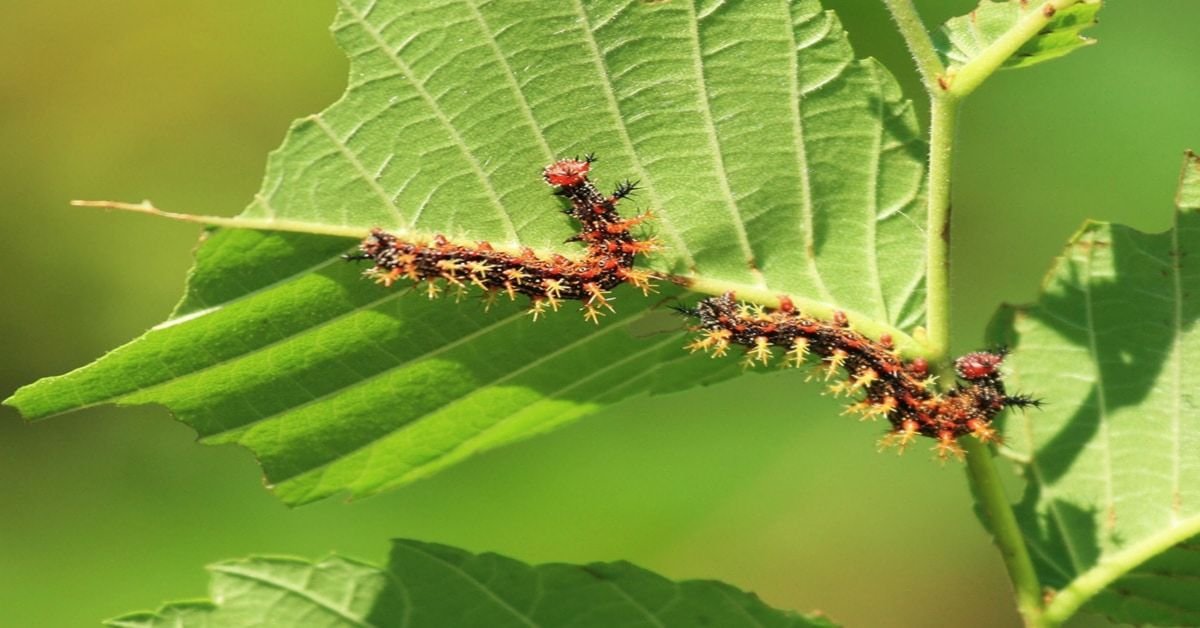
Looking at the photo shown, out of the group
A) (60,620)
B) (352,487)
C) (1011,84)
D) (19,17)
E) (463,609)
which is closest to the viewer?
(463,609)

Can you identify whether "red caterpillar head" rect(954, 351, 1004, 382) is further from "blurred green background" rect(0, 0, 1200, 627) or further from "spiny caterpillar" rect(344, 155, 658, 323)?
"blurred green background" rect(0, 0, 1200, 627)

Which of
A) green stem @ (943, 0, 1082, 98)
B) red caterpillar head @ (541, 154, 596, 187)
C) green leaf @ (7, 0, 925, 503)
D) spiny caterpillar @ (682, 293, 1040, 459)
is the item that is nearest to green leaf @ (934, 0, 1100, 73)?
green stem @ (943, 0, 1082, 98)

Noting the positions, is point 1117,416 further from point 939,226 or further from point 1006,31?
point 1006,31

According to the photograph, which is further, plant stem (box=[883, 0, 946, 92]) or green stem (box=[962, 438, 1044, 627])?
green stem (box=[962, 438, 1044, 627])

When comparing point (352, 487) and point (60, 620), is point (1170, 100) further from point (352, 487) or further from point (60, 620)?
point (60, 620)

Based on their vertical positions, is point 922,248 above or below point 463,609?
above

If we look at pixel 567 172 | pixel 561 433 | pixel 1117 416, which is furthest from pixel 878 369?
pixel 561 433

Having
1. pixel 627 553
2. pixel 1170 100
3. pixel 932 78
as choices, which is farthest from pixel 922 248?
pixel 1170 100
